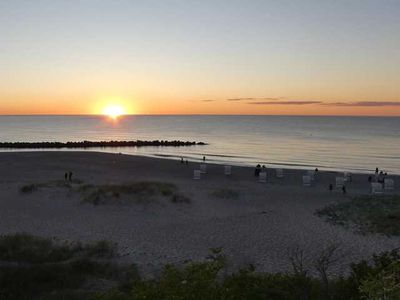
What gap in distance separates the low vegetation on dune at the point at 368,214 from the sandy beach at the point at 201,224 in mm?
754

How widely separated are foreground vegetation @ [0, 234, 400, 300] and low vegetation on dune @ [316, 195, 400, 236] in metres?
7.68

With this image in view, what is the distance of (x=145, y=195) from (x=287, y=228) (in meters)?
8.38

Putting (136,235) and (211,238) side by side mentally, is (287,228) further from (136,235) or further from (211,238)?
(136,235)

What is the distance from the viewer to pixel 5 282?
11711 mm

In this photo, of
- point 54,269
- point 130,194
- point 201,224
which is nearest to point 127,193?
point 130,194

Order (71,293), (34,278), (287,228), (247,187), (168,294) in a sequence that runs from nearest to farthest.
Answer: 1. (168,294)
2. (71,293)
3. (34,278)
4. (287,228)
5. (247,187)

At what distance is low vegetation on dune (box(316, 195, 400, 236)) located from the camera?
794 inches

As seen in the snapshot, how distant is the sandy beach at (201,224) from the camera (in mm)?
16969

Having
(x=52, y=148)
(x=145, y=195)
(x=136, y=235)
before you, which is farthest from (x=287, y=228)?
(x=52, y=148)

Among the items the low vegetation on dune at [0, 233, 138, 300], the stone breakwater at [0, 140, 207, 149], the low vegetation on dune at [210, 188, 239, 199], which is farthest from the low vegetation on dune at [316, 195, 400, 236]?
the stone breakwater at [0, 140, 207, 149]

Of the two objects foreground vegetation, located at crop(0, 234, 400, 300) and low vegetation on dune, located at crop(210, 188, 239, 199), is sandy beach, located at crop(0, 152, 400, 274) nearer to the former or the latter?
low vegetation on dune, located at crop(210, 188, 239, 199)

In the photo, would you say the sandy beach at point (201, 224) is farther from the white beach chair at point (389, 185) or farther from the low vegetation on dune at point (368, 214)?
the white beach chair at point (389, 185)

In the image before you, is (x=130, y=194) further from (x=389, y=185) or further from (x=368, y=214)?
(x=389, y=185)

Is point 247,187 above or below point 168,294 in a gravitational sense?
below
